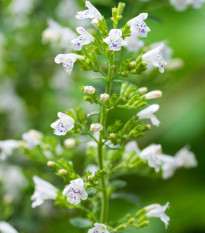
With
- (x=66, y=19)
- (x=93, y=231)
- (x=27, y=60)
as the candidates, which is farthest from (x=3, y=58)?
(x=93, y=231)

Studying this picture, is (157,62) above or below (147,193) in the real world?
below

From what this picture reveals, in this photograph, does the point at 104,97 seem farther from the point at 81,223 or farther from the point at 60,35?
the point at 60,35

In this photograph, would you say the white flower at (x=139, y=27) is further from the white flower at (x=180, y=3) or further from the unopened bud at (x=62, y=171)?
the white flower at (x=180, y=3)

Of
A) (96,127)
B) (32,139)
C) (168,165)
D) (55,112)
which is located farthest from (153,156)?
(55,112)

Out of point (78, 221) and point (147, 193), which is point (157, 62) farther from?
point (147, 193)

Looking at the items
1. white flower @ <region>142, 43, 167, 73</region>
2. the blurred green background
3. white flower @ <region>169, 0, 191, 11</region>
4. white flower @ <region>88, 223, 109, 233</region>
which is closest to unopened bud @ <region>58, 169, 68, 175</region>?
white flower @ <region>88, 223, 109, 233</region>

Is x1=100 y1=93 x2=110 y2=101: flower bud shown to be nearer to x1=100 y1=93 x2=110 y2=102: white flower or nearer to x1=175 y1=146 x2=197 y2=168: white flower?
x1=100 y1=93 x2=110 y2=102: white flower

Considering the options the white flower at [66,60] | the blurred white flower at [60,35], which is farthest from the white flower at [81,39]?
the blurred white flower at [60,35]
